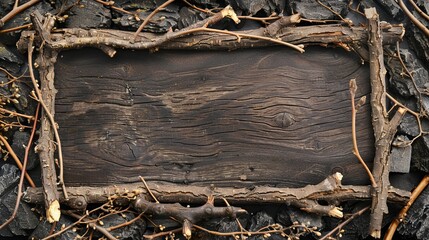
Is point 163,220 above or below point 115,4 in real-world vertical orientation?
below

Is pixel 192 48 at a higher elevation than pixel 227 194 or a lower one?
higher

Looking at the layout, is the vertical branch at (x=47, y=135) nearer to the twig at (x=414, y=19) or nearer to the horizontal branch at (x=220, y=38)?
the horizontal branch at (x=220, y=38)

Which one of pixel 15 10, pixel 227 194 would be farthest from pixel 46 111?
pixel 227 194

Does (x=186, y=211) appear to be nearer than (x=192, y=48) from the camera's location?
Yes

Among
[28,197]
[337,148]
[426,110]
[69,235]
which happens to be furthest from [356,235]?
[28,197]

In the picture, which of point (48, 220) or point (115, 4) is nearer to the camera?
point (48, 220)

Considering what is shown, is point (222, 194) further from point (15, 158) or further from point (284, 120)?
point (15, 158)

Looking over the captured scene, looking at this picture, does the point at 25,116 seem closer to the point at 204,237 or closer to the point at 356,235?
the point at 204,237

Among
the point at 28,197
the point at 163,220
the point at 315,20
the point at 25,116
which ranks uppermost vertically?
the point at 315,20
